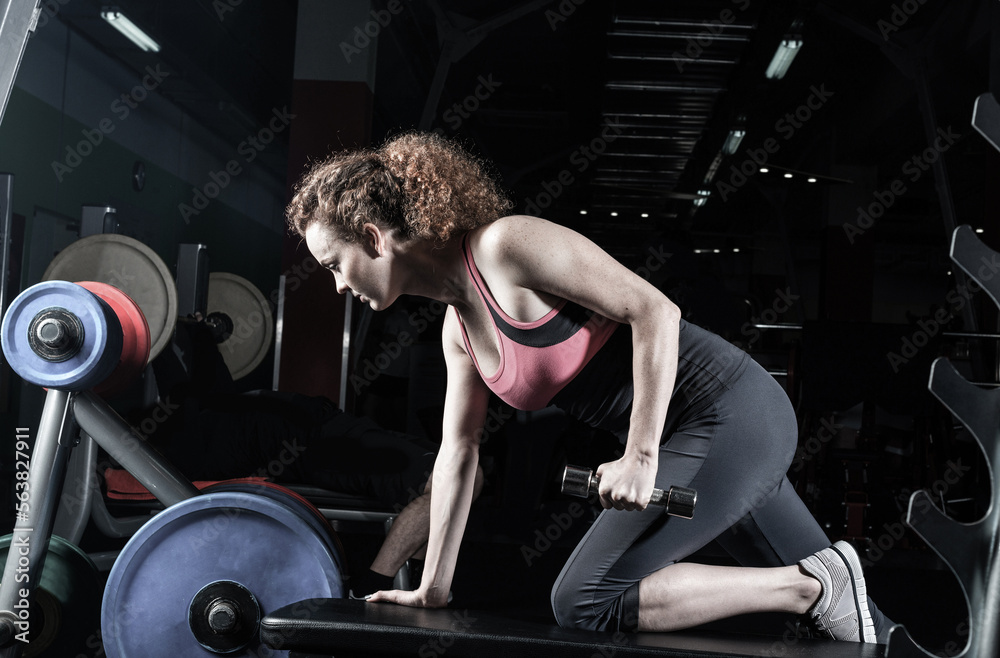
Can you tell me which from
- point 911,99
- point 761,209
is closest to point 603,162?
point 911,99

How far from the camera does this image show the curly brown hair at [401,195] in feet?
4.75

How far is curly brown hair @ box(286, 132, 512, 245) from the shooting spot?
4.75 ft

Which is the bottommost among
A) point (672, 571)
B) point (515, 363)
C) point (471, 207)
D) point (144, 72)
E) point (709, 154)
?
point (672, 571)

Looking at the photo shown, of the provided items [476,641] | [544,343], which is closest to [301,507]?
[476,641]

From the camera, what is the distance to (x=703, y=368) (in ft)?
4.86

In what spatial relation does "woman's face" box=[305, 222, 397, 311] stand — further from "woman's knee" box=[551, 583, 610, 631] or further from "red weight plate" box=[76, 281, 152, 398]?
"red weight plate" box=[76, 281, 152, 398]

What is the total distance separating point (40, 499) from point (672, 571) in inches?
58.7

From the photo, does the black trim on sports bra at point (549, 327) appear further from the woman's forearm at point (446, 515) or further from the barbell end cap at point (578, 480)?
the woman's forearm at point (446, 515)

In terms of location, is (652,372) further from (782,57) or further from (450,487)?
(782,57)

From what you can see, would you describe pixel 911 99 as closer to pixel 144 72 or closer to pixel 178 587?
pixel 144 72

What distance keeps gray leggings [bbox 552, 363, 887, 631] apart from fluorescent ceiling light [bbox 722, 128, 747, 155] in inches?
174

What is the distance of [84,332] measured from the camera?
6.32 feet

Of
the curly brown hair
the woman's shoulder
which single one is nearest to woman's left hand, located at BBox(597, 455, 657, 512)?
the woman's shoulder

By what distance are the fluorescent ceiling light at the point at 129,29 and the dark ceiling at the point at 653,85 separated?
93mm
